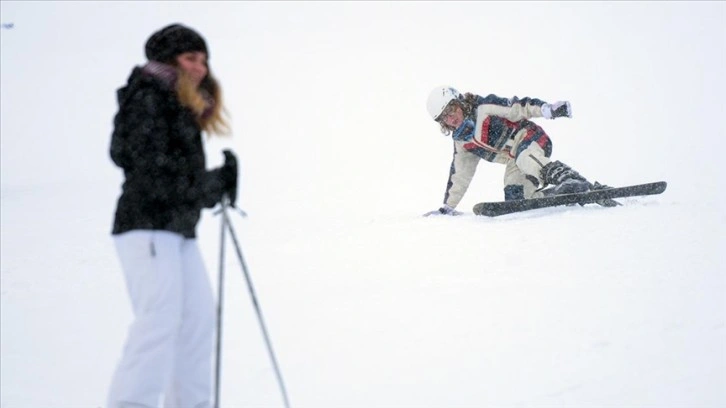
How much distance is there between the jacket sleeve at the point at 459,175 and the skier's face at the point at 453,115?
1.39 ft

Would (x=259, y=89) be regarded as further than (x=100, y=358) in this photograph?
Yes

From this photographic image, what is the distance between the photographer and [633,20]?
128 feet

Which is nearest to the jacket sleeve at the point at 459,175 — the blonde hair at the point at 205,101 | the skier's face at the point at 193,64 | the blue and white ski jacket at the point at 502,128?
the blue and white ski jacket at the point at 502,128

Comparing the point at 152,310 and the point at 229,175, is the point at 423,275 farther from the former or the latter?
the point at 152,310

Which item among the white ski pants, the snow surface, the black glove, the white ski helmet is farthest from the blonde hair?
the white ski helmet

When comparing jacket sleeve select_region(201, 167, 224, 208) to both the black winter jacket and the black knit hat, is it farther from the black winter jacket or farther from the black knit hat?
the black knit hat

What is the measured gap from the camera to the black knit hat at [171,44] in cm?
319

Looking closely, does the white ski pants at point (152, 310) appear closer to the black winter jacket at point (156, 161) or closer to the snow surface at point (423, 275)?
the black winter jacket at point (156, 161)

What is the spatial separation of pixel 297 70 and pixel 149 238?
4621 cm

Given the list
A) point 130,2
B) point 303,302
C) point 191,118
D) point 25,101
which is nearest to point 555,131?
point 303,302

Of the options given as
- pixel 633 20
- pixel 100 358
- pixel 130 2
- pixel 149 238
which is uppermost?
pixel 130 2

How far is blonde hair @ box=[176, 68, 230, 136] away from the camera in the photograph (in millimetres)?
3109

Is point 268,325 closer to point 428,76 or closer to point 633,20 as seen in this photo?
point 428,76

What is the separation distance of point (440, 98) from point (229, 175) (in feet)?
16.0
